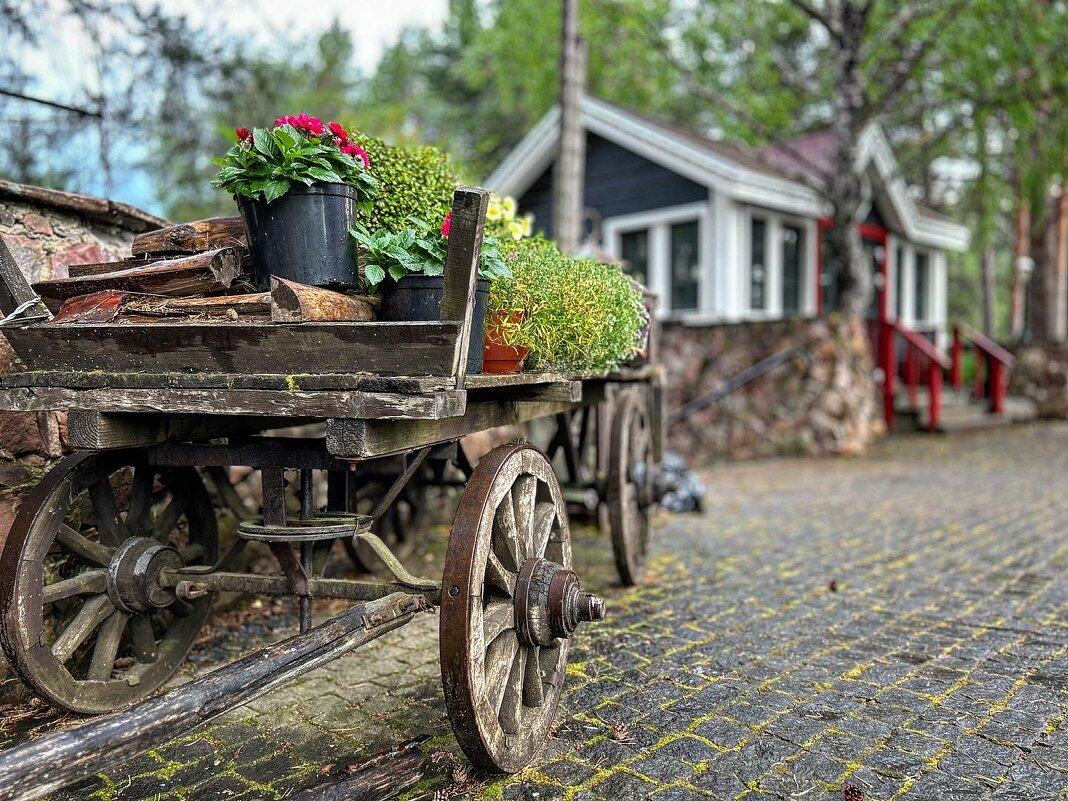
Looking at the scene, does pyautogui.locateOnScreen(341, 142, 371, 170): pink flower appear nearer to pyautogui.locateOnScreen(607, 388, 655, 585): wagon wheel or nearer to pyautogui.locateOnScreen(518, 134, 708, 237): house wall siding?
pyautogui.locateOnScreen(607, 388, 655, 585): wagon wheel

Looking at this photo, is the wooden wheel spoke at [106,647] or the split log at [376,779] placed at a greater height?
the wooden wheel spoke at [106,647]

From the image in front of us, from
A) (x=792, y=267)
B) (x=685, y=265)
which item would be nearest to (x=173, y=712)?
(x=685, y=265)

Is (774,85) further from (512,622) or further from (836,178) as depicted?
(512,622)

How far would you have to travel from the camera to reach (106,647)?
3.04 m

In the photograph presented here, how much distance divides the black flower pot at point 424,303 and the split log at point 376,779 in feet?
3.95

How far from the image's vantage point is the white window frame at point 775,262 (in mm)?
13102

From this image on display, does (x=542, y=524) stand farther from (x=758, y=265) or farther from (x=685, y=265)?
(x=758, y=265)

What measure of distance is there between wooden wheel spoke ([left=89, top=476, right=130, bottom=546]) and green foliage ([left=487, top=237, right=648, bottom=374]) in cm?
152

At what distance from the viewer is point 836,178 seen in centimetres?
1130

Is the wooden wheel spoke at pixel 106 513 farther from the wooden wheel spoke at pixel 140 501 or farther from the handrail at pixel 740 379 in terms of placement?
the handrail at pixel 740 379

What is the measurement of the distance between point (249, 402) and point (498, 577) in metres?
0.87

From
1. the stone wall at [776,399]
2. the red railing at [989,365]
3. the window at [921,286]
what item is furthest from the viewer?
the window at [921,286]

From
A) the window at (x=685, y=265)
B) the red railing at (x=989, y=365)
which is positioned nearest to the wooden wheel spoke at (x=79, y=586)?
the window at (x=685, y=265)

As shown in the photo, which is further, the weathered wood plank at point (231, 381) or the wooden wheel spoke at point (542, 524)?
the wooden wheel spoke at point (542, 524)
